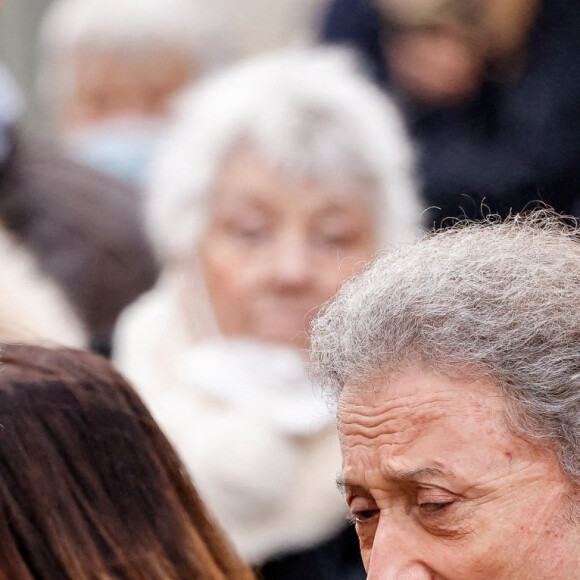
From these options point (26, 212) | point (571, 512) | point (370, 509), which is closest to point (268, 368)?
point (26, 212)

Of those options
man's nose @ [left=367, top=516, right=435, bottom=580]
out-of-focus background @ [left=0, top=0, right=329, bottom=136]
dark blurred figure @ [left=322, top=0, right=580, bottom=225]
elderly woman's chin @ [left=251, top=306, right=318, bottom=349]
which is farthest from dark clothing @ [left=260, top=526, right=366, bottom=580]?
out-of-focus background @ [left=0, top=0, right=329, bottom=136]

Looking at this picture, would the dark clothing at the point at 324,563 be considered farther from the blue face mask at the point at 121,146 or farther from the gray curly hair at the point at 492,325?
the blue face mask at the point at 121,146

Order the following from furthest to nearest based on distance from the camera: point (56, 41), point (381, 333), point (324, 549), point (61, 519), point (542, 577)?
1. point (56, 41)
2. point (324, 549)
3. point (381, 333)
4. point (542, 577)
5. point (61, 519)

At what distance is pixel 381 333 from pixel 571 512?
0.51 m

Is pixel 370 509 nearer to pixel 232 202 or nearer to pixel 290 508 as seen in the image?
pixel 290 508

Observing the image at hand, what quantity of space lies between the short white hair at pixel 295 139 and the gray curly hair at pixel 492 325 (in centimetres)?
189

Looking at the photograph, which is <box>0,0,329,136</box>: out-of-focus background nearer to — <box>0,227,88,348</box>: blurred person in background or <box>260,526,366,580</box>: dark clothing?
<box>0,227,88,348</box>: blurred person in background

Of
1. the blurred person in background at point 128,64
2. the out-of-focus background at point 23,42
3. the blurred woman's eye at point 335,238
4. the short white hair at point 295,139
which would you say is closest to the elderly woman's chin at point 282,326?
the blurred woman's eye at point 335,238

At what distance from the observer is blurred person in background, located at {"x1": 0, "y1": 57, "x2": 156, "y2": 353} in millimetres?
4270

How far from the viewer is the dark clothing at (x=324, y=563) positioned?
3.79 m

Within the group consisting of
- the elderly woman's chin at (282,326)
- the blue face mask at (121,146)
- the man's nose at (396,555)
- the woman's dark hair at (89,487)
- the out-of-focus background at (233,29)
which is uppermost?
the out-of-focus background at (233,29)

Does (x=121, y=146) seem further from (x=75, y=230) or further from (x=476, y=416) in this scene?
(x=476, y=416)

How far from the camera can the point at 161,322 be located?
4.38 metres

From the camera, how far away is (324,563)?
3824 mm
